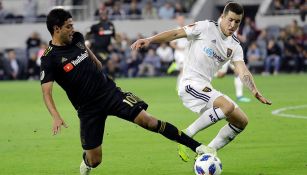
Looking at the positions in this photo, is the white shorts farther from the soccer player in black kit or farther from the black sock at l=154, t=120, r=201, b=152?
the soccer player in black kit

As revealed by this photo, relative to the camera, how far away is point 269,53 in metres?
36.2

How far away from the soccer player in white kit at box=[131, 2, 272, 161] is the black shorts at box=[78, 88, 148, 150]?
130cm

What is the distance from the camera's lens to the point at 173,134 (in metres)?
10.6

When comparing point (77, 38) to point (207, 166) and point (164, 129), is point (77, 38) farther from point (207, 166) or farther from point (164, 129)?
point (207, 166)

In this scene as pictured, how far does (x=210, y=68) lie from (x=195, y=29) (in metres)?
0.58

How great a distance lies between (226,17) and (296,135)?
4200 millimetres

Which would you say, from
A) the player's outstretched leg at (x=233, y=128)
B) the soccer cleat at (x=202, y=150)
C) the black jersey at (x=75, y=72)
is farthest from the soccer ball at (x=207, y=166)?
the black jersey at (x=75, y=72)

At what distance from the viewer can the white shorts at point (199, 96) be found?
1170cm

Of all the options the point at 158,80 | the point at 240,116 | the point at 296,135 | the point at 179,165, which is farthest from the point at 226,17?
the point at 158,80

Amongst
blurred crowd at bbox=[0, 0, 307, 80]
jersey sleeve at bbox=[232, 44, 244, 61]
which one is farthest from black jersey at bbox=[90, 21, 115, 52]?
jersey sleeve at bbox=[232, 44, 244, 61]

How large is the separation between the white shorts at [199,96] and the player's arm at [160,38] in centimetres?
76

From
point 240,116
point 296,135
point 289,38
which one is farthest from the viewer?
point 289,38

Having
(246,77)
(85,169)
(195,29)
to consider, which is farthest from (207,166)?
(195,29)

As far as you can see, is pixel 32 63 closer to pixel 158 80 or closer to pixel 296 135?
pixel 158 80
